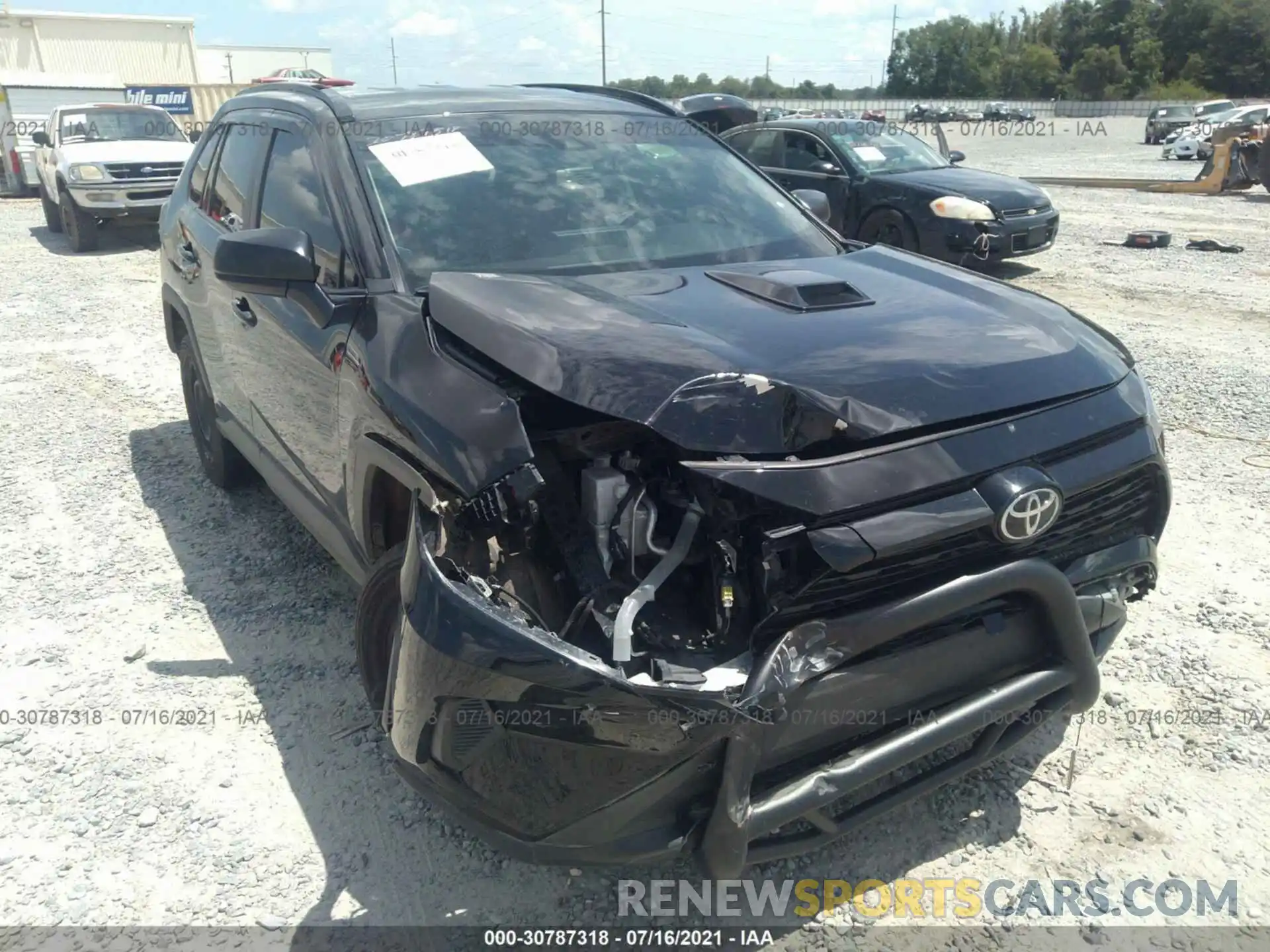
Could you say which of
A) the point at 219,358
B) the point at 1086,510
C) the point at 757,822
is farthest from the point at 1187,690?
the point at 219,358

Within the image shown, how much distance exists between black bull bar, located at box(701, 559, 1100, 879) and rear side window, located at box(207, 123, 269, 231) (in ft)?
9.80

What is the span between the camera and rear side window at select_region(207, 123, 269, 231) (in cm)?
388

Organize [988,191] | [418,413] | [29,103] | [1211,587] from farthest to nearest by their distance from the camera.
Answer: [29,103] < [988,191] < [1211,587] < [418,413]

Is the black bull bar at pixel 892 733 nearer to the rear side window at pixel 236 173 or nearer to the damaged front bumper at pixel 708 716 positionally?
the damaged front bumper at pixel 708 716

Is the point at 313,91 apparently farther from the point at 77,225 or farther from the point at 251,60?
the point at 251,60

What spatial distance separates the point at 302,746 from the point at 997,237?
8534 millimetres

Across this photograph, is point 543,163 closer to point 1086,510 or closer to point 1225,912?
point 1086,510

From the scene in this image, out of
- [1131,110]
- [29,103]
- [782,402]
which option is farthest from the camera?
[1131,110]

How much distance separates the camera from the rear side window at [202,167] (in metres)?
4.51

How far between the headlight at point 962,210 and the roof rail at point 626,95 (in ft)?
20.0

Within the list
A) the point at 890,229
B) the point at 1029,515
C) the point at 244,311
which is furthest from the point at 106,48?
the point at 1029,515

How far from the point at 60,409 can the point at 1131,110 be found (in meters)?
63.7

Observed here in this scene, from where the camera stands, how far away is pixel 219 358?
13.7 ft

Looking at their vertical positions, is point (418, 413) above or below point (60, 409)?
above
